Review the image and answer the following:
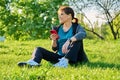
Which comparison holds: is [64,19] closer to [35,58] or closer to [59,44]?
[59,44]

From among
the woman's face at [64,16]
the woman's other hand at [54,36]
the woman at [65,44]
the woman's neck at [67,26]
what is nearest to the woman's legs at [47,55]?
the woman at [65,44]

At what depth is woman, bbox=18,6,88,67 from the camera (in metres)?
9.67

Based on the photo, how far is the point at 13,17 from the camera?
69.8 m

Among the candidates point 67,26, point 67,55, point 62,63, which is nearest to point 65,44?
point 67,55

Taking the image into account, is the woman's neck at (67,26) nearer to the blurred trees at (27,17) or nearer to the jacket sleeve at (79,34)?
the jacket sleeve at (79,34)

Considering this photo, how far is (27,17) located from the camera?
67750mm

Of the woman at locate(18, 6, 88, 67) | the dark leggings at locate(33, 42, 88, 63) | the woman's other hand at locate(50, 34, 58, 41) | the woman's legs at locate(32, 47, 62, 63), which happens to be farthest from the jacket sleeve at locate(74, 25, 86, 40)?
the woman's legs at locate(32, 47, 62, 63)

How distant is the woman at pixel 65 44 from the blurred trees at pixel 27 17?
166 feet

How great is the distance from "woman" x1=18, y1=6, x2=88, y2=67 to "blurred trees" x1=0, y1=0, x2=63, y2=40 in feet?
166

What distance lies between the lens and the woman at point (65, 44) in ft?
31.7

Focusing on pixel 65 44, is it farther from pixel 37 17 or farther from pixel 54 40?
pixel 37 17

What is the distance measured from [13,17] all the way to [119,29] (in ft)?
62.7

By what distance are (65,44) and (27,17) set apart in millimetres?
58392

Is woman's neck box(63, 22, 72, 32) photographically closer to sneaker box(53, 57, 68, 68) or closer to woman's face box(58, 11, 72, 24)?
woman's face box(58, 11, 72, 24)
